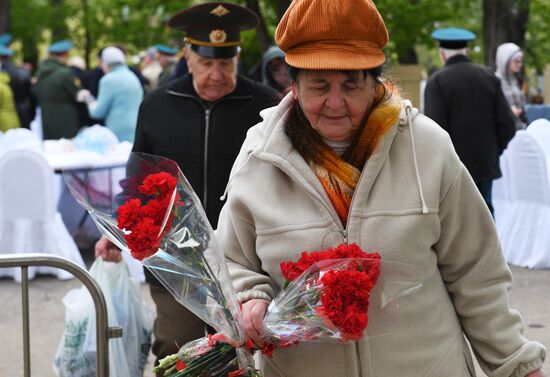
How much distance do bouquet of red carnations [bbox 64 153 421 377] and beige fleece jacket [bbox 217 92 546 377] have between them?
120 mm

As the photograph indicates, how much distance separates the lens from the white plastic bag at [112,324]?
511 cm

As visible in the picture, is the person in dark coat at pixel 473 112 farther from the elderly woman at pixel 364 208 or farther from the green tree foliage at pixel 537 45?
the green tree foliage at pixel 537 45

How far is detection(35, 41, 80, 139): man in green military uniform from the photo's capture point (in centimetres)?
1403

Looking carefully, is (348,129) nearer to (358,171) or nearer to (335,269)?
(358,171)

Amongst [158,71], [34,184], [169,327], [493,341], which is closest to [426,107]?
[34,184]

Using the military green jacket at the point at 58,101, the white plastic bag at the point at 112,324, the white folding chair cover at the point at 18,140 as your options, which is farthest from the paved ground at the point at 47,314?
the military green jacket at the point at 58,101

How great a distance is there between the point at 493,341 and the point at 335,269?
0.62m

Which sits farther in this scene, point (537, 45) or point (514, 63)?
→ point (537, 45)

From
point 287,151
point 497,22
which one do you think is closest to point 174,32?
point 497,22

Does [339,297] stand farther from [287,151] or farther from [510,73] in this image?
[510,73]

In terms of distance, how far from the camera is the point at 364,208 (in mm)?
2605

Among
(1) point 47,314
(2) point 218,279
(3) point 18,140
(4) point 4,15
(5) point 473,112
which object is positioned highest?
(4) point 4,15

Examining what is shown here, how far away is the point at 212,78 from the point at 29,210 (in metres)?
4.84

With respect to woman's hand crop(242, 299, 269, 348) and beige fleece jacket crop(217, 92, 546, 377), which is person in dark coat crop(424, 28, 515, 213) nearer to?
beige fleece jacket crop(217, 92, 546, 377)
